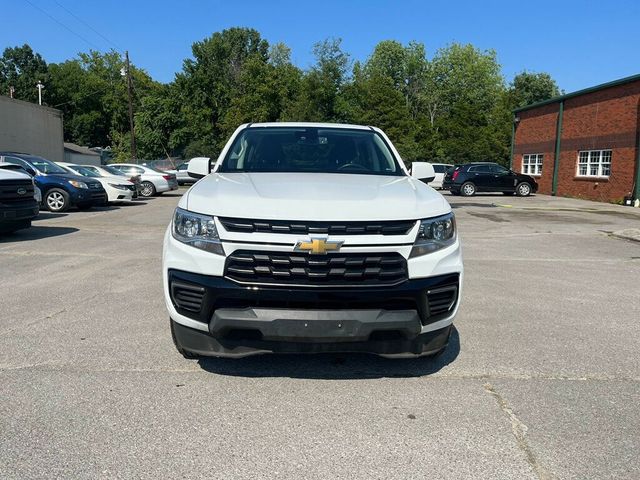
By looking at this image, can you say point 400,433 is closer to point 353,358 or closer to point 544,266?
point 353,358

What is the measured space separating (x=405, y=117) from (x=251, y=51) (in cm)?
2714

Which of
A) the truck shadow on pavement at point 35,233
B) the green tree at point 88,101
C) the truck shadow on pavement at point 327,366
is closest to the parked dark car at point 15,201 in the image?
the truck shadow on pavement at point 35,233

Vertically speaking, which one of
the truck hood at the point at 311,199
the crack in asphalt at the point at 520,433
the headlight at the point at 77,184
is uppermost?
the truck hood at the point at 311,199

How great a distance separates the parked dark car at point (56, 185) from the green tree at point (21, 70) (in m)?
72.4

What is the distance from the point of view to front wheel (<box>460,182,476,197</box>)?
26797 millimetres

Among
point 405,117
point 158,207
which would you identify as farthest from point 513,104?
point 158,207

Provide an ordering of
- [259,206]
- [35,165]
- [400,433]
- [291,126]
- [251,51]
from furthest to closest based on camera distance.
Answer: [251,51] → [35,165] → [291,126] → [259,206] → [400,433]

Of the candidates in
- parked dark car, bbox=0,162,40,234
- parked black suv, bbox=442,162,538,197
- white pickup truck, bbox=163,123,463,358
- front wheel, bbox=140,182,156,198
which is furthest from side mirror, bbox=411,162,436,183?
parked black suv, bbox=442,162,538,197

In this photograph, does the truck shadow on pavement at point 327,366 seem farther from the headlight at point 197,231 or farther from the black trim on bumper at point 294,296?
the headlight at point 197,231

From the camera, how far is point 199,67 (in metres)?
65.5

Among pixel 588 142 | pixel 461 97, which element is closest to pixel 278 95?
pixel 461 97

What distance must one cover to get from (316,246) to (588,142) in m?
26.6

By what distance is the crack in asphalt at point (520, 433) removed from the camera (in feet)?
8.87

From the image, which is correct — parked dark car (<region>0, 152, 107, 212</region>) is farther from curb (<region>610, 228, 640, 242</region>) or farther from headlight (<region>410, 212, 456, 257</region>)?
headlight (<region>410, 212, 456, 257</region>)
